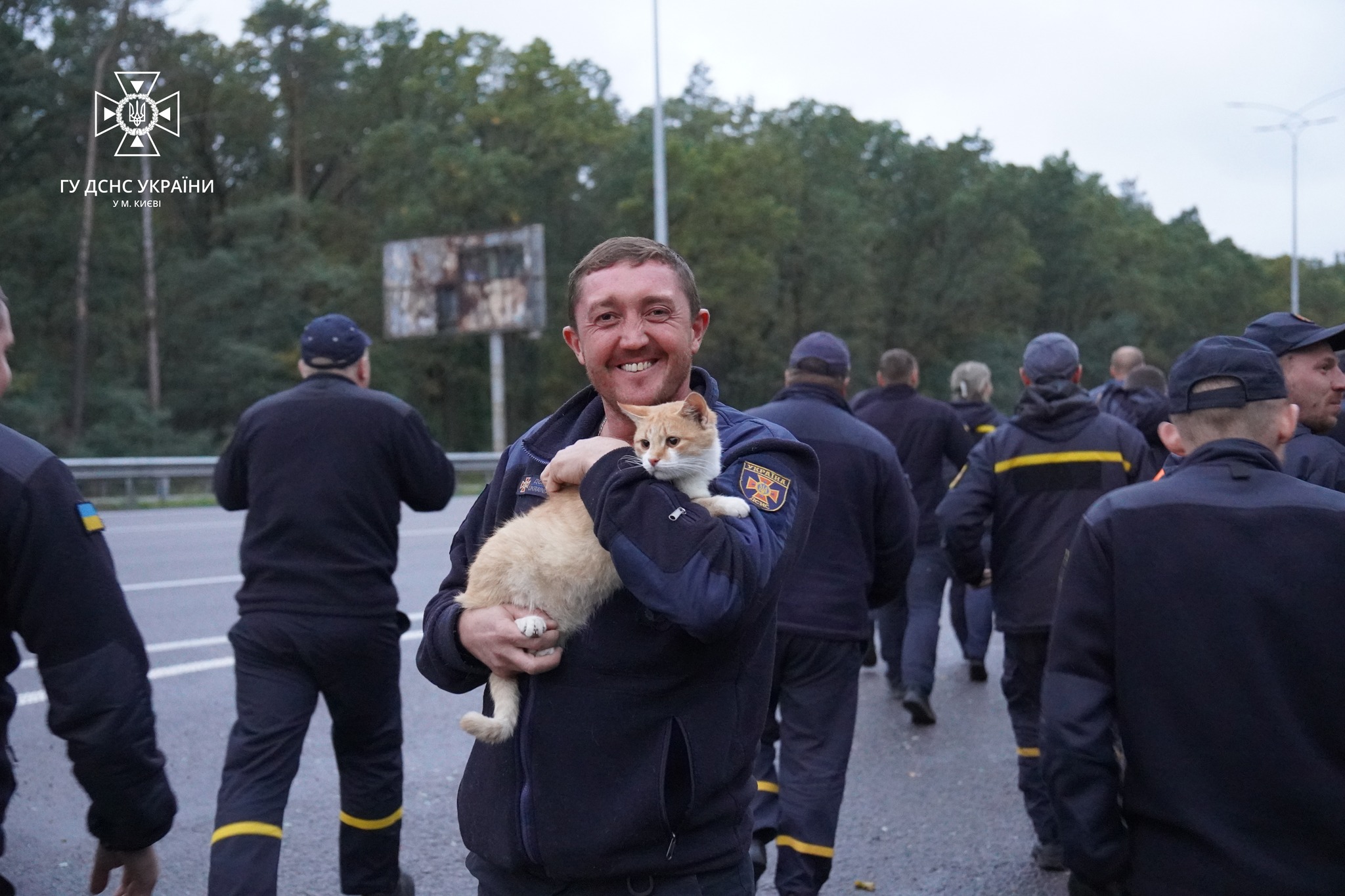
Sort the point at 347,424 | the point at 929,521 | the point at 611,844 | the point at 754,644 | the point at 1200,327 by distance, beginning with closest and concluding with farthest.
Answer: the point at 611,844 < the point at 754,644 < the point at 347,424 < the point at 929,521 < the point at 1200,327

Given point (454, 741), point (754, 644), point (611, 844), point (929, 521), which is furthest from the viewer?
point (929, 521)

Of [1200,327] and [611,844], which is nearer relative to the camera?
[611,844]

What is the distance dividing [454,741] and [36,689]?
3058mm

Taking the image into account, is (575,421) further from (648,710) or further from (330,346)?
(330,346)

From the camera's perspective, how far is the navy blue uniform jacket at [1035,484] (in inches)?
240

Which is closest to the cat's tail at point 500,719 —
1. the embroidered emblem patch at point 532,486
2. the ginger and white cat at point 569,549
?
the ginger and white cat at point 569,549

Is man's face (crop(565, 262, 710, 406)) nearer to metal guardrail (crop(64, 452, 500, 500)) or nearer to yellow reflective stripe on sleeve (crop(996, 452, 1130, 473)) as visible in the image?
yellow reflective stripe on sleeve (crop(996, 452, 1130, 473))

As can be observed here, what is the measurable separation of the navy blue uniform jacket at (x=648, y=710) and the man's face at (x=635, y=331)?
35 cm

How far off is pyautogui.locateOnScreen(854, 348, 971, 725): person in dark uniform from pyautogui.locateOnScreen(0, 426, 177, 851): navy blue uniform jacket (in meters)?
6.47

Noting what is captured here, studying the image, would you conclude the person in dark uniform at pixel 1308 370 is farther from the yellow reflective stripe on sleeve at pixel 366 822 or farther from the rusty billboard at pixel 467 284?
the rusty billboard at pixel 467 284

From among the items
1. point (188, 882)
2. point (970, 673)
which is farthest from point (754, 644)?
point (970, 673)

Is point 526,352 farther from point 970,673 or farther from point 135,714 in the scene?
point 135,714

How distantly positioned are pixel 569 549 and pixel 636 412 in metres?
0.36

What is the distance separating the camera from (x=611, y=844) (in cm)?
253
